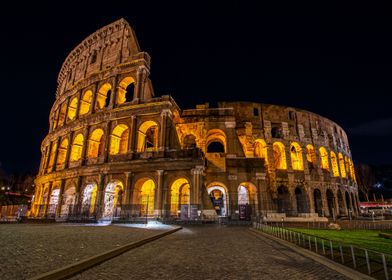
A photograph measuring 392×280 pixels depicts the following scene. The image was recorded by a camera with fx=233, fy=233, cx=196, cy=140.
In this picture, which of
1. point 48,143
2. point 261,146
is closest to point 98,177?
point 48,143

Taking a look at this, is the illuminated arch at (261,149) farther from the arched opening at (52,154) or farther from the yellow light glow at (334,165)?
the arched opening at (52,154)

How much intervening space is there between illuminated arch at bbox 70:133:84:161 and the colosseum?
117 mm

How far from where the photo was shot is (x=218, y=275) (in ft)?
13.7

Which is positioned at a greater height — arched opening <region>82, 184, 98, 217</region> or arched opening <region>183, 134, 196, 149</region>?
arched opening <region>183, 134, 196, 149</region>

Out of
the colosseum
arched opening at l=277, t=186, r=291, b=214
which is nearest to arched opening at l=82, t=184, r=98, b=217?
the colosseum

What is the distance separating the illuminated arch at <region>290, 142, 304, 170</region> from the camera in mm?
30844

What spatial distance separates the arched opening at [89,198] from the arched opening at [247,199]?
1400cm

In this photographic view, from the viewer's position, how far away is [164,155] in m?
21.0

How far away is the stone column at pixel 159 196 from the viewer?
19.4 meters

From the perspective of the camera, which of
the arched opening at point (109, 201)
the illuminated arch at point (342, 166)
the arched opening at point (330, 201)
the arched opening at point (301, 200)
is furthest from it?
the illuminated arch at point (342, 166)

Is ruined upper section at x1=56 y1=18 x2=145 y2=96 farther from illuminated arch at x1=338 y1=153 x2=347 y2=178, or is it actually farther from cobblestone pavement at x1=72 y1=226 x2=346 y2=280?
illuminated arch at x1=338 y1=153 x2=347 y2=178

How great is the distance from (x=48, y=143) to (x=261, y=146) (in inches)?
1108

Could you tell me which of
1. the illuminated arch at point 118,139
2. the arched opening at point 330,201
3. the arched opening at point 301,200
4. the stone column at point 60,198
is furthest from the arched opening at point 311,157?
the stone column at point 60,198

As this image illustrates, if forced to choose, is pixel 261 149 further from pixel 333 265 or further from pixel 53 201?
pixel 333 265
